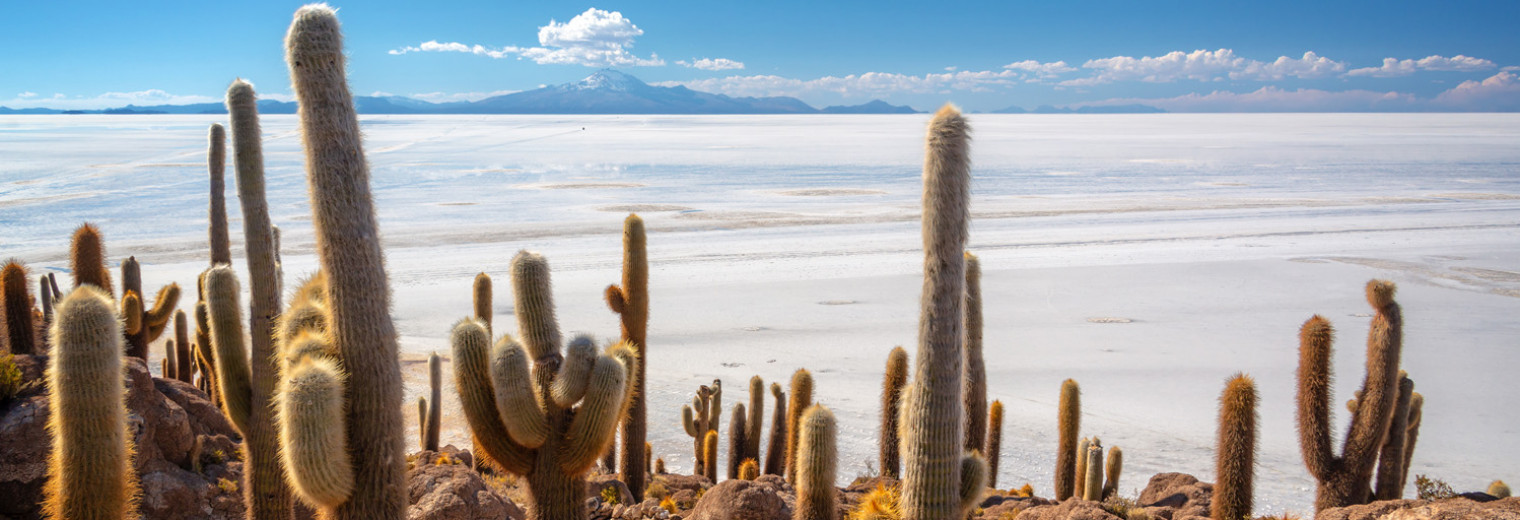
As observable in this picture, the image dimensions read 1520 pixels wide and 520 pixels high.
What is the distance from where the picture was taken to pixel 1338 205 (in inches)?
1291

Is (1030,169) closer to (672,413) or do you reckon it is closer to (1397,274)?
(1397,274)

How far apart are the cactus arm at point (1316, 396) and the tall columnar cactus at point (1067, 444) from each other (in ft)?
6.48

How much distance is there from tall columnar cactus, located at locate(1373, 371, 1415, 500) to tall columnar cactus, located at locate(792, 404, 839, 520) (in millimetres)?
5045

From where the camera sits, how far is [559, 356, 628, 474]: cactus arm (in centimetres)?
512

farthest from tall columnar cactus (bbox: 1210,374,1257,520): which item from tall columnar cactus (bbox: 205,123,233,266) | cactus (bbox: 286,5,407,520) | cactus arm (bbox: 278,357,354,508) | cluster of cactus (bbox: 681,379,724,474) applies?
tall columnar cactus (bbox: 205,123,233,266)

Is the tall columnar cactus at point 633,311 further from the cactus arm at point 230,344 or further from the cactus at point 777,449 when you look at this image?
the cactus arm at point 230,344

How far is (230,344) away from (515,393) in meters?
1.98

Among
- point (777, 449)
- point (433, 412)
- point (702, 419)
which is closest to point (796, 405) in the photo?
point (777, 449)

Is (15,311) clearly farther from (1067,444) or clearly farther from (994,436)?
(1067,444)

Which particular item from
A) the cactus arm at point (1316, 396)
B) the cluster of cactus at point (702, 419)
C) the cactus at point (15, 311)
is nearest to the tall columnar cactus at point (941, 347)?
the cactus arm at point (1316, 396)

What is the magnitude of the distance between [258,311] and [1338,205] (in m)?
35.9

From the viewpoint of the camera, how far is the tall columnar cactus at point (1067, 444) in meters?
8.87

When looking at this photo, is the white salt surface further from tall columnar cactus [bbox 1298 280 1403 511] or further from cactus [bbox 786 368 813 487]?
cactus [bbox 786 368 813 487]

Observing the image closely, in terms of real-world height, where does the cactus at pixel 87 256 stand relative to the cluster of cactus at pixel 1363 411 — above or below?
above
